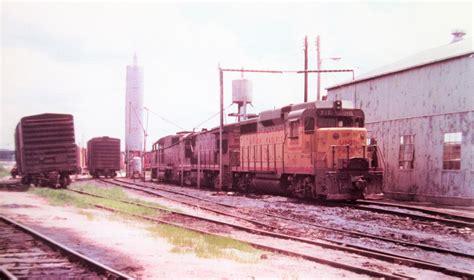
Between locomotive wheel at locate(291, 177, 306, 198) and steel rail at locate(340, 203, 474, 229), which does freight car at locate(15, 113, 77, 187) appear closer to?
locomotive wheel at locate(291, 177, 306, 198)

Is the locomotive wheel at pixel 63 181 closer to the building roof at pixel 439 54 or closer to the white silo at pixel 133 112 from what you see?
the building roof at pixel 439 54

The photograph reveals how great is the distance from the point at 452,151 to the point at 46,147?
1867 centimetres

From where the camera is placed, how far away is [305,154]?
18.8 meters

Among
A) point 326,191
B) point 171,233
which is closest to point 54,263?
point 171,233

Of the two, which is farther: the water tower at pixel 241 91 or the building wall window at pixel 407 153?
the water tower at pixel 241 91

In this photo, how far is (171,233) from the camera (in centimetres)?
1141

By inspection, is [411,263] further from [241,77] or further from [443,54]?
[241,77]

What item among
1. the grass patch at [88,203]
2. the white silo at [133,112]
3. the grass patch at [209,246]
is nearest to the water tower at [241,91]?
the white silo at [133,112]

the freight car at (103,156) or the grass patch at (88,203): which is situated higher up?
the freight car at (103,156)

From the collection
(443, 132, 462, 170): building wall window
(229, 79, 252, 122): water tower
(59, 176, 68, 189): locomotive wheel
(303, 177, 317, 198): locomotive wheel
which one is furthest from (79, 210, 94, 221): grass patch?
(229, 79, 252, 122): water tower

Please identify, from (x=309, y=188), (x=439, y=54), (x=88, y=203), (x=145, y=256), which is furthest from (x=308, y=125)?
(x=145, y=256)

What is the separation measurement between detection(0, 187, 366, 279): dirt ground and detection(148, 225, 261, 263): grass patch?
0.60 ft

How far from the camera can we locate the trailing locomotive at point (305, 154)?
17.5m

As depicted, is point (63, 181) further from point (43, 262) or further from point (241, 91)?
point (241, 91)
